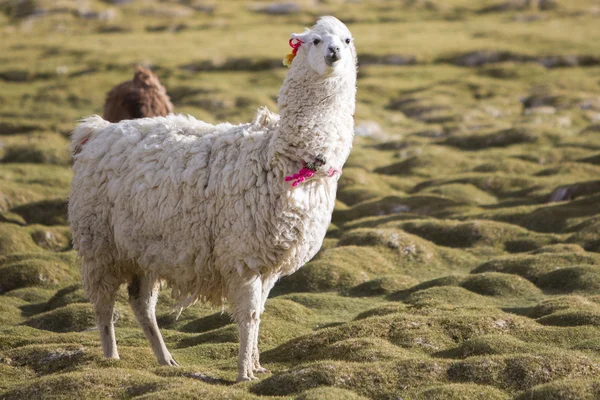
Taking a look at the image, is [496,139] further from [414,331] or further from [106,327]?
[106,327]

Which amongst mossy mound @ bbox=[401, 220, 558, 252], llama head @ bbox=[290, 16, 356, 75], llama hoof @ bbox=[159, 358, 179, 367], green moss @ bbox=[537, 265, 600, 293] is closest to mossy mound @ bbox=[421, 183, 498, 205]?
mossy mound @ bbox=[401, 220, 558, 252]

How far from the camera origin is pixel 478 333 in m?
14.1

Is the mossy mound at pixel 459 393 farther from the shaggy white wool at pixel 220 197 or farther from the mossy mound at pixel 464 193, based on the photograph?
the mossy mound at pixel 464 193

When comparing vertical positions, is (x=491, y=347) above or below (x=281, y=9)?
below

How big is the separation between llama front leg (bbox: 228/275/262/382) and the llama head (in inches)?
118

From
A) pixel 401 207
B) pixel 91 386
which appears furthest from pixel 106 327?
pixel 401 207

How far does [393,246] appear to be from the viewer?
73.0ft

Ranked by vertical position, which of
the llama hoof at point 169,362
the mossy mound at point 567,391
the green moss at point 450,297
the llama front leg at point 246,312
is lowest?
the green moss at point 450,297

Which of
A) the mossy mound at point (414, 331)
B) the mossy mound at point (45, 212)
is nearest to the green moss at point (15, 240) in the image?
the mossy mound at point (45, 212)

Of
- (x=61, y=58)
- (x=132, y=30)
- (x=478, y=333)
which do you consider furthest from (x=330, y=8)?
(x=478, y=333)

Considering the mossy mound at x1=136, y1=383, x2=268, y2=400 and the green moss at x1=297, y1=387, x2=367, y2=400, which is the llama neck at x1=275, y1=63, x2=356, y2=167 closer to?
the green moss at x1=297, y1=387, x2=367, y2=400

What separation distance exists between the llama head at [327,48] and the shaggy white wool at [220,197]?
0.02 metres

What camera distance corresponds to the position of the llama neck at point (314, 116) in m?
11.3

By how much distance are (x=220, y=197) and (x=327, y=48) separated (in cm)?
258
